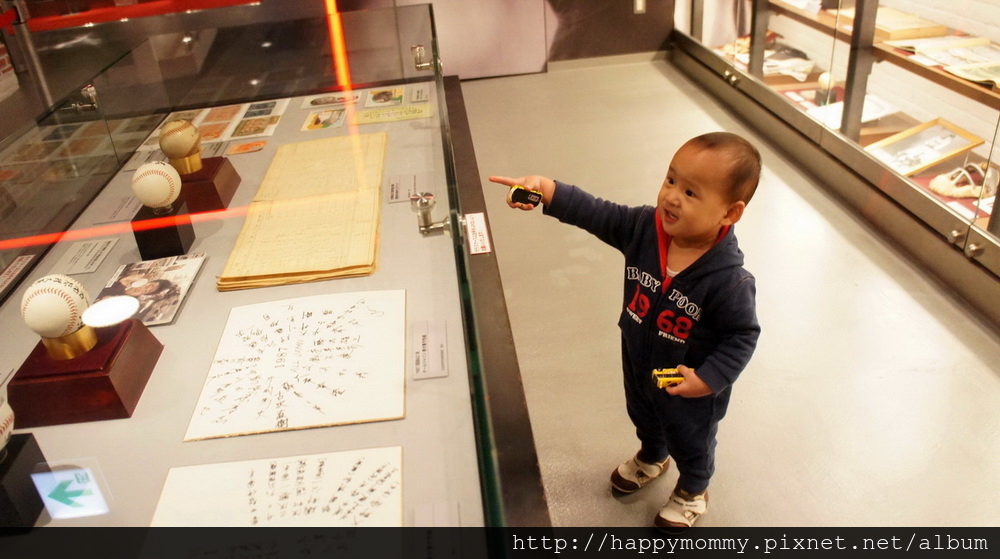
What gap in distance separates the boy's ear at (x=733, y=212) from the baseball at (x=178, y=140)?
1241 mm

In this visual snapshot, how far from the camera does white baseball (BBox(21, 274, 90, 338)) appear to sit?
1.06m

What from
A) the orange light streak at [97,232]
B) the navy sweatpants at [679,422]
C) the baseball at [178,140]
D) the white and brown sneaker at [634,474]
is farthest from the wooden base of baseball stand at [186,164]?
the white and brown sneaker at [634,474]

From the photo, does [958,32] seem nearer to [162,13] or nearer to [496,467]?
[496,467]

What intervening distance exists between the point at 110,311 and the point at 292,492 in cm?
56

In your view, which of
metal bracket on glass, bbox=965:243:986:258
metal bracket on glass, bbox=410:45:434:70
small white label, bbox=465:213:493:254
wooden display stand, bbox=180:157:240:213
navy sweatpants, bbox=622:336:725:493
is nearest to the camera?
navy sweatpants, bbox=622:336:725:493

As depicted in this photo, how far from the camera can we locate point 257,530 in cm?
89

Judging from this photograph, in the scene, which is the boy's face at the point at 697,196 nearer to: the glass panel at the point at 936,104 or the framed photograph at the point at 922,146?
the glass panel at the point at 936,104

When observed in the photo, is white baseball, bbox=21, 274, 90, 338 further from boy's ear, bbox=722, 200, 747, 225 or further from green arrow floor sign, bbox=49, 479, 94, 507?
boy's ear, bbox=722, 200, 747, 225

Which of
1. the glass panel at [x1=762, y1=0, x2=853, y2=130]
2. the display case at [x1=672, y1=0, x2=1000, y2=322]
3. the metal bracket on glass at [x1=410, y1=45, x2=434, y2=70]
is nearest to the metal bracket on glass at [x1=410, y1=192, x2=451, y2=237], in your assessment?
the metal bracket on glass at [x1=410, y1=45, x2=434, y2=70]

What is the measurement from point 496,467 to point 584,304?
1.61 meters

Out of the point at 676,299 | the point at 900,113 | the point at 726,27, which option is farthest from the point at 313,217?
the point at 726,27

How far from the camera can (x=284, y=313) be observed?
4.42 feet

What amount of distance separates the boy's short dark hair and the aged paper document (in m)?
0.70

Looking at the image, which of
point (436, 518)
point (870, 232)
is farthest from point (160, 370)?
point (870, 232)
